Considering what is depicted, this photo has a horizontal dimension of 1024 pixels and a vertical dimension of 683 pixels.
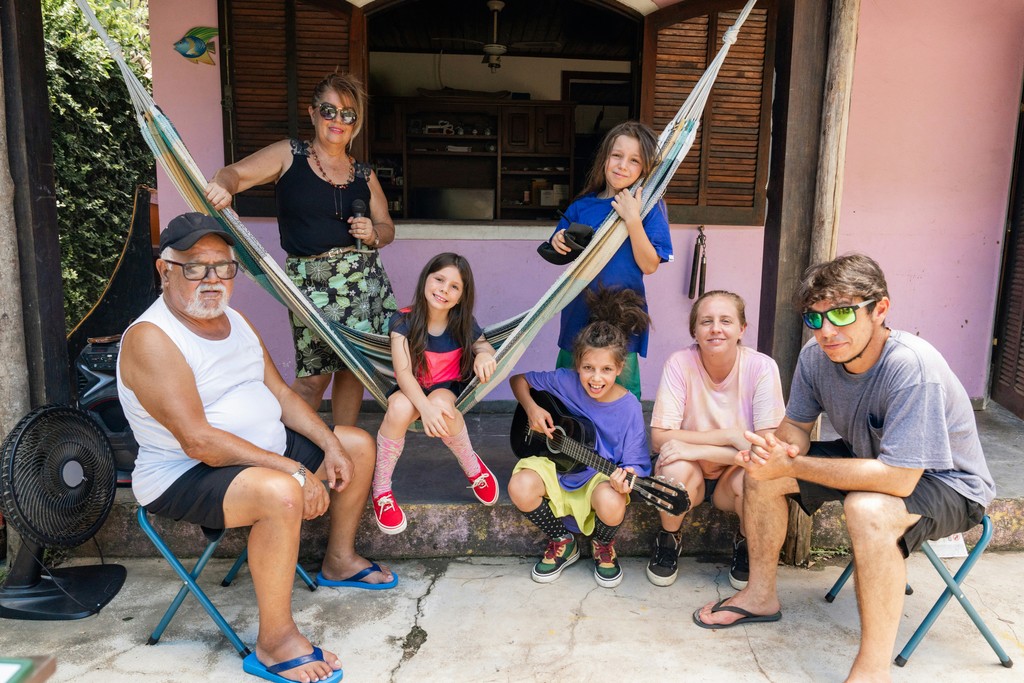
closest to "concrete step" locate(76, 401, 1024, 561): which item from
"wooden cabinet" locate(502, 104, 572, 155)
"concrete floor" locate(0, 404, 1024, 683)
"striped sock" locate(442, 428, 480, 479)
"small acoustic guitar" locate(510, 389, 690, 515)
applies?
"concrete floor" locate(0, 404, 1024, 683)

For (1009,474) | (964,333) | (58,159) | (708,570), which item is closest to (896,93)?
(964,333)

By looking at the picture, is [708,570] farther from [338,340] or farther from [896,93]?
[896,93]

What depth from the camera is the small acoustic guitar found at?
217 cm

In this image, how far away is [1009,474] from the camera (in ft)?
9.05

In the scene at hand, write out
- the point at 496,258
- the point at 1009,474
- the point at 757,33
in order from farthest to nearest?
the point at 496,258
the point at 757,33
the point at 1009,474

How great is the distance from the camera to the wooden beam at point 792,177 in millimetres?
2279

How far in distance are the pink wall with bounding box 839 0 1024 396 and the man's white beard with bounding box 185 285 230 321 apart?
292cm

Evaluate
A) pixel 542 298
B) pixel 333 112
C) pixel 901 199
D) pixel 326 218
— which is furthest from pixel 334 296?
pixel 901 199

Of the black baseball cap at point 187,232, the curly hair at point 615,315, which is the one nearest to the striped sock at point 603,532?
the curly hair at point 615,315

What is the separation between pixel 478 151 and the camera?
617 cm

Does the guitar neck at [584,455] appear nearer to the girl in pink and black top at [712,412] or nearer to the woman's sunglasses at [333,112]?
the girl in pink and black top at [712,412]

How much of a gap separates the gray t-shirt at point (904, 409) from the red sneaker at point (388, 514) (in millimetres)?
1216

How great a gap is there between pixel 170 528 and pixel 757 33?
319 centimetres

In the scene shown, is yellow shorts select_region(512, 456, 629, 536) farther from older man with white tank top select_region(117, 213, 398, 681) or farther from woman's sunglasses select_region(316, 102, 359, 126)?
woman's sunglasses select_region(316, 102, 359, 126)
